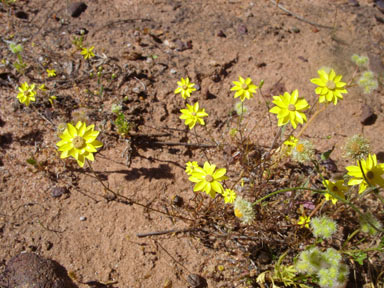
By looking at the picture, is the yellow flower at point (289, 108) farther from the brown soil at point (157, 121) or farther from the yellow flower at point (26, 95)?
the yellow flower at point (26, 95)

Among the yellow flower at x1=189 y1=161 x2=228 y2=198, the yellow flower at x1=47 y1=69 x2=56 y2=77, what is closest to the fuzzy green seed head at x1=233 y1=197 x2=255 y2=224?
the yellow flower at x1=189 y1=161 x2=228 y2=198

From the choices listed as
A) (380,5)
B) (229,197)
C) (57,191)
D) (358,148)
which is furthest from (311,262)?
(380,5)

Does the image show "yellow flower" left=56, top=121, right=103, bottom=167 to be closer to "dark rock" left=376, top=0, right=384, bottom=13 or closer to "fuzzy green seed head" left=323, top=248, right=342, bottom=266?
"fuzzy green seed head" left=323, top=248, right=342, bottom=266

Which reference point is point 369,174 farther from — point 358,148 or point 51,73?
point 51,73

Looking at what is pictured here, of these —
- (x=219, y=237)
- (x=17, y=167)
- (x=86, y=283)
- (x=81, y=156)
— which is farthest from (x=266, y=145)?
(x=17, y=167)

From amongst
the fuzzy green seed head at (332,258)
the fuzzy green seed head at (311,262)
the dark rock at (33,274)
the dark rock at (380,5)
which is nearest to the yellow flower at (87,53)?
the dark rock at (33,274)

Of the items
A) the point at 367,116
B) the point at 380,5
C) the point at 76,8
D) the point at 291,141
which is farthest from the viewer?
the point at 380,5

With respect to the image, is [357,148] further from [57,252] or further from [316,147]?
[57,252]
